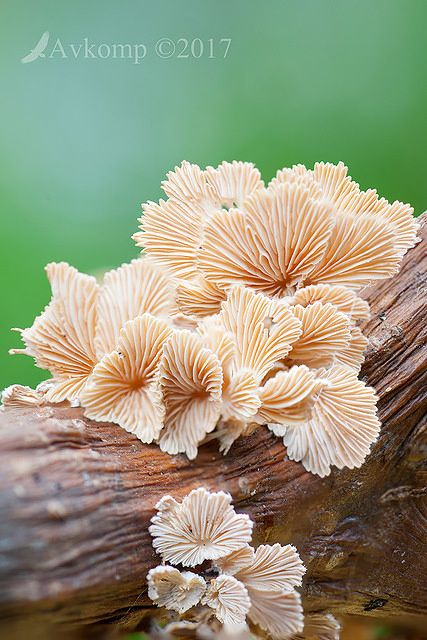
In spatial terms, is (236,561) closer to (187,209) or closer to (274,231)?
(274,231)

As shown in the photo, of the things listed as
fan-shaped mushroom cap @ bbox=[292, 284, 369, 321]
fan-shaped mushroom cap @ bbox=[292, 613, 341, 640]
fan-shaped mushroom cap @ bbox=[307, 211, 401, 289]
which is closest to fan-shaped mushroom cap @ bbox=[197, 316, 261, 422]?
fan-shaped mushroom cap @ bbox=[292, 284, 369, 321]

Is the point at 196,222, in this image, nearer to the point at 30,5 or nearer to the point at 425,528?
the point at 425,528

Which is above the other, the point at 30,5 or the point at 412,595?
the point at 30,5

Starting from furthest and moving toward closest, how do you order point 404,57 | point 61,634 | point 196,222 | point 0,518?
point 404,57
point 196,222
point 61,634
point 0,518

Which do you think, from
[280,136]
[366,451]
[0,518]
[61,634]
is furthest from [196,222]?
[280,136]

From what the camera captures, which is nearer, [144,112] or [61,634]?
[61,634]

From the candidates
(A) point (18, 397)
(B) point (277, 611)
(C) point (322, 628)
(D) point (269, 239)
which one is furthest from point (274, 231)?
(C) point (322, 628)

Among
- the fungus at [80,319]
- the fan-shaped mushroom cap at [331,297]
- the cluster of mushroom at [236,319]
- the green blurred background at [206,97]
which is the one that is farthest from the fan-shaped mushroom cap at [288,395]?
the green blurred background at [206,97]

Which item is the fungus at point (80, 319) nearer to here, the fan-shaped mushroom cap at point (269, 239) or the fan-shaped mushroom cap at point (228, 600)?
the fan-shaped mushroom cap at point (269, 239)
